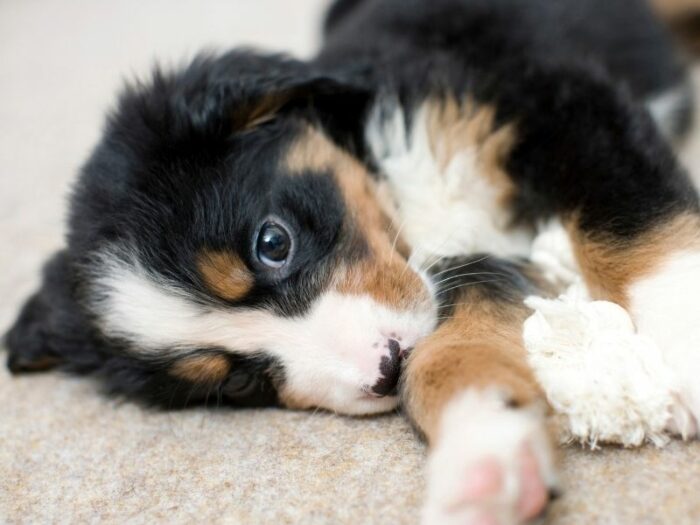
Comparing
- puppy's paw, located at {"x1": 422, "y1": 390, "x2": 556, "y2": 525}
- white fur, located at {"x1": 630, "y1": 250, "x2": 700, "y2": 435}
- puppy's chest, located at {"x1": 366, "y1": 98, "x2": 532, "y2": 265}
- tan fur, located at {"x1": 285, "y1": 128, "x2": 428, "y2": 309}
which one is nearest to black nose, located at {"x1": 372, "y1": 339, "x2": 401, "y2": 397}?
tan fur, located at {"x1": 285, "y1": 128, "x2": 428, "y2": 309}

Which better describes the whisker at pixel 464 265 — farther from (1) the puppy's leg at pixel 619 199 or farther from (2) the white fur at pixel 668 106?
(2) the white fur at pixel 668 106

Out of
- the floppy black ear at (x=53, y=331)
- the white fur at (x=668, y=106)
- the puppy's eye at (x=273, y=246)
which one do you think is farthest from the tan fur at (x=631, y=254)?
the floppy black ear at (x=53, y=331)

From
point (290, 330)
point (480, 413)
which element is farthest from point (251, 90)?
point (480, 413)

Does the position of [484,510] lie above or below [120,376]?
above

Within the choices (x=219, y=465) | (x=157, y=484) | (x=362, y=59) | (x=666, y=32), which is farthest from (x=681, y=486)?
(x=666, y=32)

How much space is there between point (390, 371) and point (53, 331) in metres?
1.03

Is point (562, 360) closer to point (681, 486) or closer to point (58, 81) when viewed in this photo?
point (681, 486)

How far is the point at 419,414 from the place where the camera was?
1.44 metres

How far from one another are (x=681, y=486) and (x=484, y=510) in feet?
1.14

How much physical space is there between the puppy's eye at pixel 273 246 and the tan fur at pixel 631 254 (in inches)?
28.1

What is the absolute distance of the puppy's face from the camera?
5.35 ft

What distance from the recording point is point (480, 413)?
1.27m

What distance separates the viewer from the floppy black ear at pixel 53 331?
6.45ft

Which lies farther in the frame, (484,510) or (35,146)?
(35,146)
